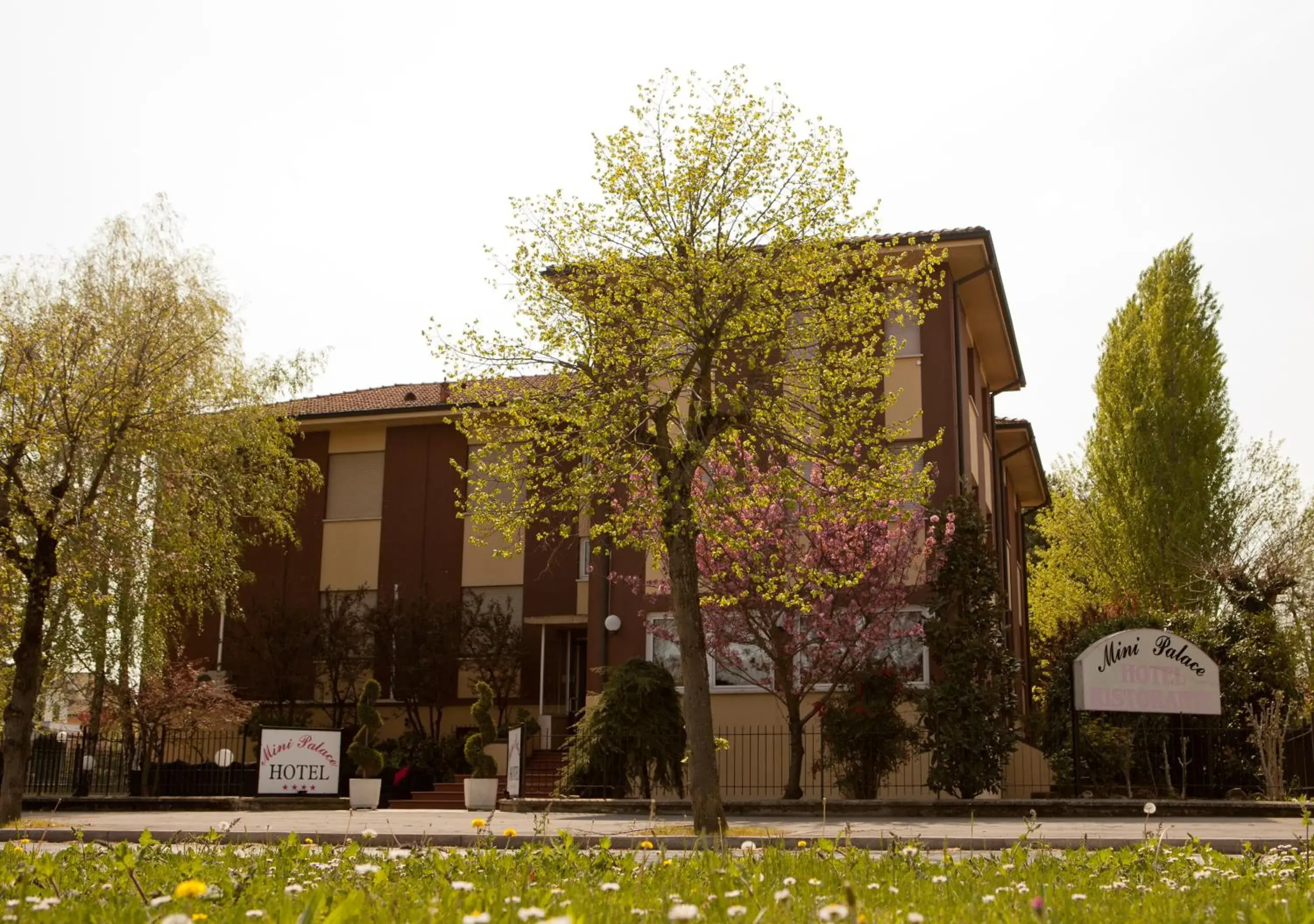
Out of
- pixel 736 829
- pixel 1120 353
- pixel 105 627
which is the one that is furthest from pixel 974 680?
pixel 1120 353

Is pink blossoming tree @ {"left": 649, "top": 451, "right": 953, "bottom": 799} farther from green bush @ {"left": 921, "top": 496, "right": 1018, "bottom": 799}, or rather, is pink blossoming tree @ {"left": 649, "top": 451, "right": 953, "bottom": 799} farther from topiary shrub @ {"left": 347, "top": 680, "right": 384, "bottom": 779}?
topiary shrub @ {"left": 347, "top": 680, "right": 384, "bottom": 779}

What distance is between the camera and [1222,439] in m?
38.4

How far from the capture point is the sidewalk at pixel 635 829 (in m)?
11.6

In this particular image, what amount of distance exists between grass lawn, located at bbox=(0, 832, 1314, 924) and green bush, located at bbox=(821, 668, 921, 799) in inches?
546

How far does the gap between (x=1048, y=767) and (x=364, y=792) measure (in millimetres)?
12515

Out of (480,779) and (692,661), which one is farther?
(480,779)

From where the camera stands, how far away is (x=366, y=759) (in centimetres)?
2333

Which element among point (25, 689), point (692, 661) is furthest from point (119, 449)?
point (692, 661)

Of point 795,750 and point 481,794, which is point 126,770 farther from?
point 795,750

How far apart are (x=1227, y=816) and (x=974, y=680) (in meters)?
4.25

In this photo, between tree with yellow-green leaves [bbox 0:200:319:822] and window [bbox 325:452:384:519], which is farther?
window [bbox 325:452:384:519]

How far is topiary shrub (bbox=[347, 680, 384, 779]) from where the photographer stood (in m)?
23.3

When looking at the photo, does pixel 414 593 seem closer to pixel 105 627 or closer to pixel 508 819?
pixel 105 627

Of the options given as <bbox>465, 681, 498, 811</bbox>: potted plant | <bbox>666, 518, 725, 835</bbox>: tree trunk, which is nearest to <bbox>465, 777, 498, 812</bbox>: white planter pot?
<bbox>465, 681, 498, 811</bbox>: potted plant
